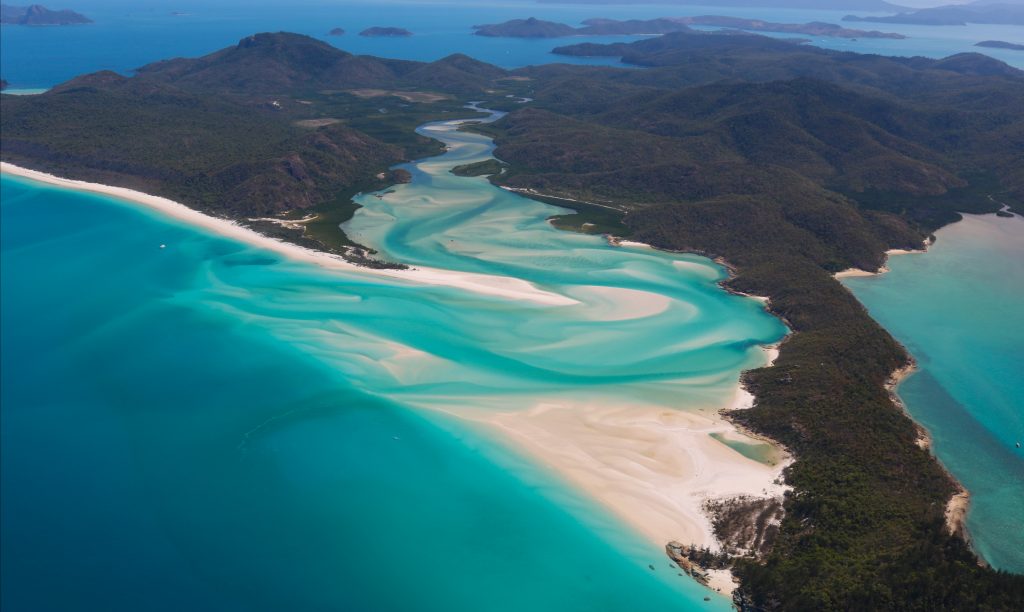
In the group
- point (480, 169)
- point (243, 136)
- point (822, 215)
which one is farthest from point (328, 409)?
point (243, 136)

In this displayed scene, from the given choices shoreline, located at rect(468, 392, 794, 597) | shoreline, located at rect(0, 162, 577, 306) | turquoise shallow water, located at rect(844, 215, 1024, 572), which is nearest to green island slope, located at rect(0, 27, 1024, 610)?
shoreline, located at rect(468, 392, 794, 597)

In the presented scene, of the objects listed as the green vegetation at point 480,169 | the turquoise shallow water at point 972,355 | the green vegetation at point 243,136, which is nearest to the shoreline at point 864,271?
the turquoise shallow water at point 972,355

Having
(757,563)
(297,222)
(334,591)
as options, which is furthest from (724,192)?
(334,591)

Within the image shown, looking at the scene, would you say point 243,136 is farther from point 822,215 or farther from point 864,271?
point 864,271

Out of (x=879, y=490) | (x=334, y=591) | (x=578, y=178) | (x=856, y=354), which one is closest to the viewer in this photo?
(x=334, y=591)

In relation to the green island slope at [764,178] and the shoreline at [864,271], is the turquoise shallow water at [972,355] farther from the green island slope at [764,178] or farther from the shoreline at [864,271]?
the green island slope at [764,178]

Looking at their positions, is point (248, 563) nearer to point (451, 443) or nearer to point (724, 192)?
point (451, 443)

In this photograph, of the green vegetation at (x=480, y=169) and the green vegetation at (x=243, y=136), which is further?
the green vegetation at (x=480, y=169)
